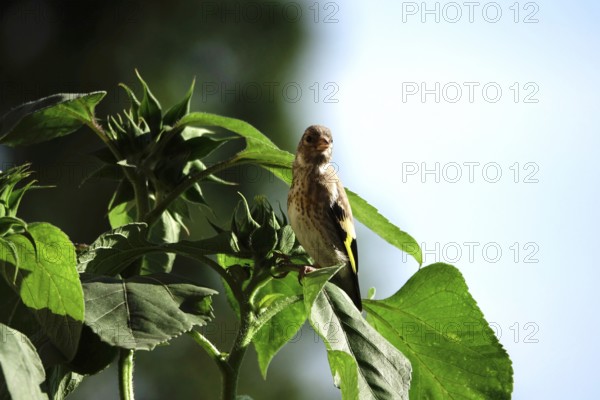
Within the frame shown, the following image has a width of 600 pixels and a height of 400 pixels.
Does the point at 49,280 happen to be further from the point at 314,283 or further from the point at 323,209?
the point at 323,209

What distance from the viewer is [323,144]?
1615mm

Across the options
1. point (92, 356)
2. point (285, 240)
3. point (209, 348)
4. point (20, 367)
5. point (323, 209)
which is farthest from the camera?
point (323, 209)

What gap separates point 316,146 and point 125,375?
2.39ft

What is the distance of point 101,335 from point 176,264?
355cm

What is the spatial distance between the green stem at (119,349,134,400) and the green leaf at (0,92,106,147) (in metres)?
0.33

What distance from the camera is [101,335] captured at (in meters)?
0.85

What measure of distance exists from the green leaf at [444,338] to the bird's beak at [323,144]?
1.40 feet

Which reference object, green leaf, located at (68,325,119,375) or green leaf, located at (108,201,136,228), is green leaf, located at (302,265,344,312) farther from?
green leaf, located at (108,201,136,228)

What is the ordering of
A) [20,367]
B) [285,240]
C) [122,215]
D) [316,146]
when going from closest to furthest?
[20,367]
[285,240]
[122,215]
[316,146]

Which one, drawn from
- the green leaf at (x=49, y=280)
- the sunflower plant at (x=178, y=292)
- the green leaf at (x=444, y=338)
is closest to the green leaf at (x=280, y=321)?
the sunflower plant at (x=178, y=292)

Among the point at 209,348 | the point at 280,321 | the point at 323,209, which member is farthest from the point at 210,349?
the point at 323,209

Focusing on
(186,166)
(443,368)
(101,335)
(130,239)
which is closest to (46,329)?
(101,335)

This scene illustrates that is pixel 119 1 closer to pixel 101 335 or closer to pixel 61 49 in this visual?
pixel 61 49

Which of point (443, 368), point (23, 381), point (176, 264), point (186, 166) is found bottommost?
point (176, 264)
